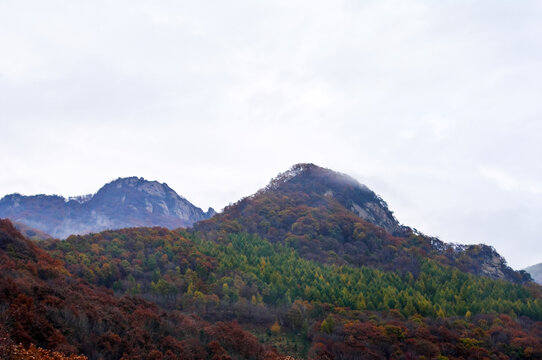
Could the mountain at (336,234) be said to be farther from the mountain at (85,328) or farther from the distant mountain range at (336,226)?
the mountain at (85,328)

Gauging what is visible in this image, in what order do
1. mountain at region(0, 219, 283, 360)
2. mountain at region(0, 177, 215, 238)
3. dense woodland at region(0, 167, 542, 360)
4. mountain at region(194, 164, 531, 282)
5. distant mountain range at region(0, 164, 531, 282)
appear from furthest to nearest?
mountain at region(0, 177, 215, 238), distant mountain range at region(0, 164, 531, 282), mountain at region(194, 164, 531, 282), dense woodland at region(0, 167, 542, 360), mountain at region(0, 219, 283, 360)

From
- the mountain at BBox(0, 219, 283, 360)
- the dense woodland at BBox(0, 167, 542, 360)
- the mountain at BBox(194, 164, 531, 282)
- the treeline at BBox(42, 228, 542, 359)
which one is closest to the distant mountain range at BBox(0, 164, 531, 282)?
the mountain at BBox(194, 164, 531, 282)

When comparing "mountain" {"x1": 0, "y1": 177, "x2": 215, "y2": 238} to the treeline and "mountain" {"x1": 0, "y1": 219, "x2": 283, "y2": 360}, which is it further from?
"mountain" {"x1": 0, "y1": 219, "x2": 283, "y2": 360}

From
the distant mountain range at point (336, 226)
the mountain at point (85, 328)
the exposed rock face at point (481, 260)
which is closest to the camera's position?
the mountain at point (85, 328)

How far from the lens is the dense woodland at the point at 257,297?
23.4 meters

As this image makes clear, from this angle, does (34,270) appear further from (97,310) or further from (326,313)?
(326,313)

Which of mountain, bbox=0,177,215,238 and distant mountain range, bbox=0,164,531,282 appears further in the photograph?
mountain, bbox=0,177,215,238

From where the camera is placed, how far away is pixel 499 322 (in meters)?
45.1

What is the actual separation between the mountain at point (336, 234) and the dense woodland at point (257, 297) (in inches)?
20.4

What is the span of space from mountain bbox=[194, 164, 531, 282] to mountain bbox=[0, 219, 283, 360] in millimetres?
44001

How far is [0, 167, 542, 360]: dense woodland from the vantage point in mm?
23359

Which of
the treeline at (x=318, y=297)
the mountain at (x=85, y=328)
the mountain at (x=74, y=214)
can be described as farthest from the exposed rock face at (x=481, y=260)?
the mountain at (x=74, y=214)

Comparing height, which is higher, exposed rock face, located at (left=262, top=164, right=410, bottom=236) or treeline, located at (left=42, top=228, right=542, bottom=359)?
exposed rock face, located at (left=262, top=164, right=410, bottom=236)

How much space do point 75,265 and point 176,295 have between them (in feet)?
46.3
